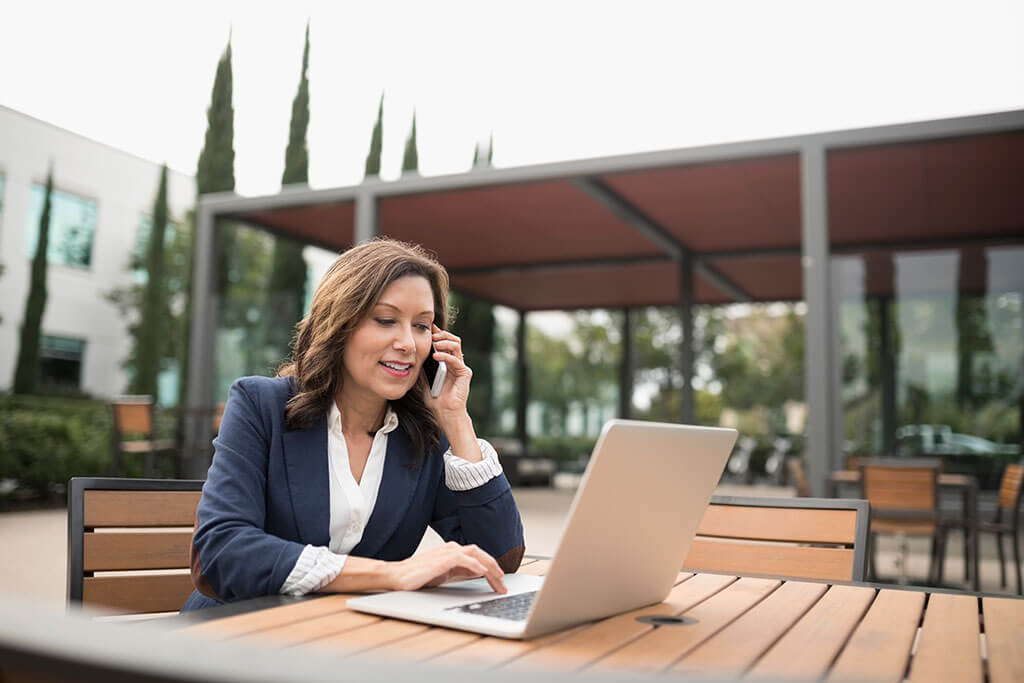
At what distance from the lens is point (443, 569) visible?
140cm

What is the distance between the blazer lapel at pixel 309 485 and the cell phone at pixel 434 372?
0.31m

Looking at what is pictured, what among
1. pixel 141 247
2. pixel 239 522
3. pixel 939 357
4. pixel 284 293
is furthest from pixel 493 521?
pixel 141 247

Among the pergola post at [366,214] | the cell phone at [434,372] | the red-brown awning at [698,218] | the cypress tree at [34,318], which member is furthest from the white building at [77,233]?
the cell phone at [434,372]

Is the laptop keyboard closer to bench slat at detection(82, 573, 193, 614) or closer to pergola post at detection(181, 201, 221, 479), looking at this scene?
bench slat at detection(82, 573, 193, 614)

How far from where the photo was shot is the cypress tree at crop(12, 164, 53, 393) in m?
15.0

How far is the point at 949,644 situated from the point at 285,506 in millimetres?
1128

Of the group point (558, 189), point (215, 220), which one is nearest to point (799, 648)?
point (558, 189)

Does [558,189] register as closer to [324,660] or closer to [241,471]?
[241,471]

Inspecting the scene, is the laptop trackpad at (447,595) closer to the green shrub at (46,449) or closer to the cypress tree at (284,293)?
the cypress tree at (284,293)

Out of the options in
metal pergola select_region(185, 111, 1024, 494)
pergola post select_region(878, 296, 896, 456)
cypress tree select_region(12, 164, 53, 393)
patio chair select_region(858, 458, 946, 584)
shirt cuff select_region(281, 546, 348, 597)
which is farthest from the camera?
cypress tree select_region(12, 164, 53, 393)

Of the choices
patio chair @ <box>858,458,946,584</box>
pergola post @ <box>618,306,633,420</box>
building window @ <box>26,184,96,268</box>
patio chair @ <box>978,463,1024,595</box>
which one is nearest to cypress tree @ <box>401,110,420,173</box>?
building window @ <box>26,184,96,268</box>

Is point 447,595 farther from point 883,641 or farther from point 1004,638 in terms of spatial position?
point 1004,638

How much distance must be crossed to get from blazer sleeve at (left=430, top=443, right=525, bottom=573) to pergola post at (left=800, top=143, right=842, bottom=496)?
5099mm

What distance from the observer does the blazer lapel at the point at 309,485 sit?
5.31 ft
